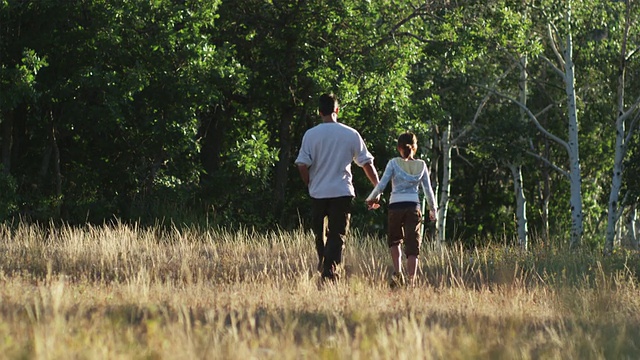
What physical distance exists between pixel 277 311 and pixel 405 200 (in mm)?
3042

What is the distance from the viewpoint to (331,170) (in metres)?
11.0

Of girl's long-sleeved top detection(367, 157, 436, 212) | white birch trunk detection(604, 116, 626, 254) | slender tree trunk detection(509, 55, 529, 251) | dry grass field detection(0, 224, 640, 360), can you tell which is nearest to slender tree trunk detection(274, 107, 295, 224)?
white birch trunk detection(604, 116, 626, 254)

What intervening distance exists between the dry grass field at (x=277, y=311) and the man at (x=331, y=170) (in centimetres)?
44

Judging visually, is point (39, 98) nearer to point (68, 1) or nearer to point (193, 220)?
point (68, 1)

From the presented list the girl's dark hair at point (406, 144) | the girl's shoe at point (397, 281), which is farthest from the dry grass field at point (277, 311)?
the girl's dark hair at point (406, 144)

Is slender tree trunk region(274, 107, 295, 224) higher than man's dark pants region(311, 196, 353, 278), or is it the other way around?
slender tree trunk region(274, 107, 295, 224)

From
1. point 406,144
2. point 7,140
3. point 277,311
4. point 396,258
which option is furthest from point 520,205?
point 277,311

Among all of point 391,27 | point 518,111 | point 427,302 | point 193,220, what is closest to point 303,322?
point 427,302

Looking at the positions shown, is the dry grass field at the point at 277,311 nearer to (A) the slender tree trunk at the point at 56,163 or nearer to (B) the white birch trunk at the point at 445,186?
(A) the slender tree trunk at the point at 56,163

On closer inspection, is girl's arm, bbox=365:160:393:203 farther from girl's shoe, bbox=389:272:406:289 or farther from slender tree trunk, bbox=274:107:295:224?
slender tree trunk, bbox=274:107:295:224

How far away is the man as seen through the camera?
11.0m

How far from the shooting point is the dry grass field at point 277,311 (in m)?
6.61

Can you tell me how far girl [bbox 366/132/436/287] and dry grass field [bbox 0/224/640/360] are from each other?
440 mm

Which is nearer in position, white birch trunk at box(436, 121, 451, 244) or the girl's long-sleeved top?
the girl's long-sleeved top
